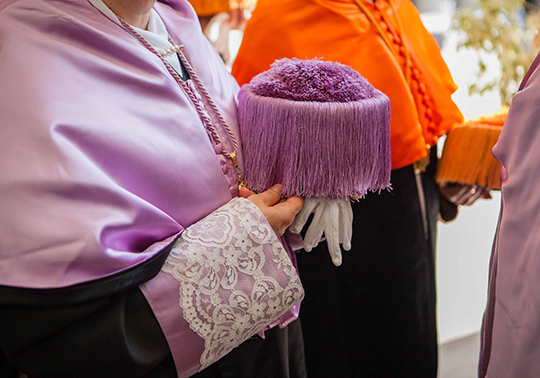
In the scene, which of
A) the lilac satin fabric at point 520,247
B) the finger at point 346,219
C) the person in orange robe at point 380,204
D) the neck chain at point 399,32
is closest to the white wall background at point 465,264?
the person in orange robe at point 380,204

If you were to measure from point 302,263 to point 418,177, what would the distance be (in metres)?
0.36

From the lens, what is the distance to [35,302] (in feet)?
1.81

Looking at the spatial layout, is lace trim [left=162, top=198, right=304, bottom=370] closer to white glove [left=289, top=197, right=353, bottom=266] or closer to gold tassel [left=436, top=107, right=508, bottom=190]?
white glove [left=289, top=197, right=353, bottom=266]

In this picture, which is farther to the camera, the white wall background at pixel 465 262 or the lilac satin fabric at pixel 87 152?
the white wall background at pixel 465 262

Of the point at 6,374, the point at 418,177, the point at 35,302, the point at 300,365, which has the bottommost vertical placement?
the point at 300,365

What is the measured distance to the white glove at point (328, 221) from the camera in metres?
0.77

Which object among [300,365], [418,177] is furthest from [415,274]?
[300,365]

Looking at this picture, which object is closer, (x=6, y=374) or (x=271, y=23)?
(x=6, y=374)

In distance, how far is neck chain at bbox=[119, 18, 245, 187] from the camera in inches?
29.7

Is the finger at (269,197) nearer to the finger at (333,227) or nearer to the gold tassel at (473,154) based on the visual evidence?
the finger at (333,227)

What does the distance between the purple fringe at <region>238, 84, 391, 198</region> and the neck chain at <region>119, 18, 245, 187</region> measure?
3cm

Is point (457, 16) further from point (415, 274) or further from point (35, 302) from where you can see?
point (35, 302)

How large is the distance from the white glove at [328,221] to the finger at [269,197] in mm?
46

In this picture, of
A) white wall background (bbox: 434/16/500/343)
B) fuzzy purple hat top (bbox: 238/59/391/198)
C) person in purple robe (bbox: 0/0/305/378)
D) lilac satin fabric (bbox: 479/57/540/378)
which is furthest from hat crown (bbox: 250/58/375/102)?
white wall background (bbox: 434/16/500/343)
